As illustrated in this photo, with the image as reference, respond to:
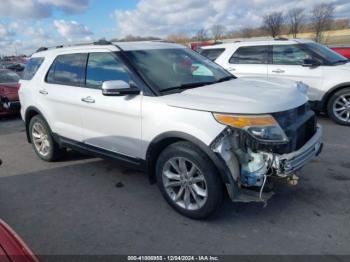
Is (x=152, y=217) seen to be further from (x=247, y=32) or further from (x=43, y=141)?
(x=247, y=32)

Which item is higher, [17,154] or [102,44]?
[102,44]

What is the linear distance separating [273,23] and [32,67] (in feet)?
109

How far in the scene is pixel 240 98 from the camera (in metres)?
3.27

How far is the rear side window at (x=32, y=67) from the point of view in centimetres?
541

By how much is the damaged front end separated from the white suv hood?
9 cm

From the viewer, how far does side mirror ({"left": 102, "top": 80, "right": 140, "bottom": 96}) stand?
3521 millimetres

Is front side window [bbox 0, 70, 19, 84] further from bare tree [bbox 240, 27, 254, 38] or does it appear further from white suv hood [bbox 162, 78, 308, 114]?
bare tree [bbox 240, 27, 254, 38]

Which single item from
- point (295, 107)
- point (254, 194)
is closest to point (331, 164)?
point (295, 107)

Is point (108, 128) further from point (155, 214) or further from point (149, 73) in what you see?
point (155, 214)

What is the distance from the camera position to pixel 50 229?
3486mm

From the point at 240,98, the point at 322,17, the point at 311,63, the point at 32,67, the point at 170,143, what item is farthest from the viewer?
the point at 322,17

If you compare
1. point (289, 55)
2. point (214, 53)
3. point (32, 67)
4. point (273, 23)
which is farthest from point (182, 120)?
point (273, 23)

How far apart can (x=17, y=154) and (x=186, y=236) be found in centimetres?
423

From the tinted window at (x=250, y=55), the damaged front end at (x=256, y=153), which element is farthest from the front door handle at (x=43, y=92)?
the tinted window at (x=250, y=55)
